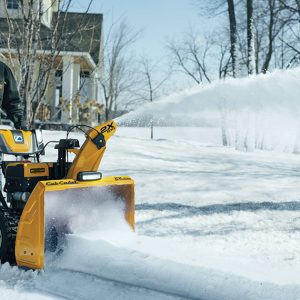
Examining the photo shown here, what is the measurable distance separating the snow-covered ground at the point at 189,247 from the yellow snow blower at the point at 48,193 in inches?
6.2

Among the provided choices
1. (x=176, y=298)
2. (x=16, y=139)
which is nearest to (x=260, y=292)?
(x=176, y=298)

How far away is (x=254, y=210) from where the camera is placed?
6.35 meters

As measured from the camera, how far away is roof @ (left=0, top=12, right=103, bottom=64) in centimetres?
1000

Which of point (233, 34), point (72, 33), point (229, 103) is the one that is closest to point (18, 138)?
point (229, 103)

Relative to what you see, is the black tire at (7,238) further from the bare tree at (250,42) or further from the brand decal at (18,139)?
the bare tree at (250,42)

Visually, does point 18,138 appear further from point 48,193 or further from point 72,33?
point 72,33

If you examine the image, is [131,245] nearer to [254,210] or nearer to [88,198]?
[88,198]

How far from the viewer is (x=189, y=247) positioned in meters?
4.51

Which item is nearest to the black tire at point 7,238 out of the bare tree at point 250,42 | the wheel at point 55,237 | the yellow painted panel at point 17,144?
the wheel at point 55,237

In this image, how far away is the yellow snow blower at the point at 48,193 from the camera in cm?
385

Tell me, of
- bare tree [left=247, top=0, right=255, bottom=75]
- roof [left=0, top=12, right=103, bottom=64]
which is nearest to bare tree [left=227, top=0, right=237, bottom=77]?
bare tree [left=247, top=0, right=255, bottom=75]

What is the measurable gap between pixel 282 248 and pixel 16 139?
2652 mm

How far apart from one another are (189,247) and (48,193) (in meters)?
1.38

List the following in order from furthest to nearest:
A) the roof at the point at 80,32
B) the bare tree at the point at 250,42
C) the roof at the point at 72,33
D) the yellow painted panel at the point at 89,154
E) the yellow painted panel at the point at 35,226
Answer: the bare tree at the point at 250,42 < the roof at the point at 80,32 < the roof at the point at 72,33 < the yellow painted panel at the point at 89,154 < the yellow painted panel at the point at 35,226
